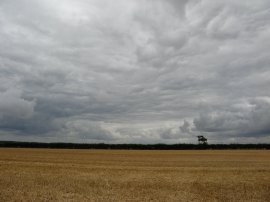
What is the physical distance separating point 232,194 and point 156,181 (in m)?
6.66

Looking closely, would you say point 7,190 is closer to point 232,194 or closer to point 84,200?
point 84,200

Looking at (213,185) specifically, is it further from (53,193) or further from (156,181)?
(53,193)

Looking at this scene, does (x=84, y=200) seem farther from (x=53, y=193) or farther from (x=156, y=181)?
(x=156, y=181)

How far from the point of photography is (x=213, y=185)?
85.9 feet

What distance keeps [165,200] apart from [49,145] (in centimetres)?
12274

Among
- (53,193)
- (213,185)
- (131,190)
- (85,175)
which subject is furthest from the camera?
(85,175)

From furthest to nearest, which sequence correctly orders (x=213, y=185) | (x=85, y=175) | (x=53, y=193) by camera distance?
1. (x=85, y=175)
2. (x=213, y=185)
3. (x=53, y=193)

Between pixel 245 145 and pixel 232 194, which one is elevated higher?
pixel 245 145

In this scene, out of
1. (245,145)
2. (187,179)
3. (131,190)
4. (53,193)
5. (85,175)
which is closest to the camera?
(53,193)

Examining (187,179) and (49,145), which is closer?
(187,179)

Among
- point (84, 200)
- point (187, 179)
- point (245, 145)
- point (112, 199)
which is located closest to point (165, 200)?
point (112, 199)

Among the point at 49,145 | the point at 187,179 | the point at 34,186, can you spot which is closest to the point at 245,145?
the point at 49,145

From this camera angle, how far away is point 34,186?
24.2m

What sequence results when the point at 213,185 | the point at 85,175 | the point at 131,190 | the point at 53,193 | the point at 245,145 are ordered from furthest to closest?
the point at 245,145 < the point at 85,175 < the point at 213,185 < the point at 131,190 < the point at 53,193
